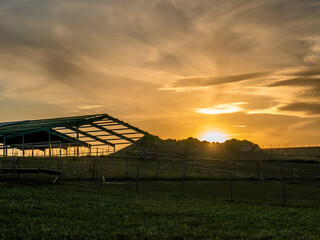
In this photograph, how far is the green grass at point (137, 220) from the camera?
14.6 metres

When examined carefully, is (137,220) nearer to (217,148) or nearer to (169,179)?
(169,179)

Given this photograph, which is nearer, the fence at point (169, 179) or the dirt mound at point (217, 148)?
the fence at point (169, 179)

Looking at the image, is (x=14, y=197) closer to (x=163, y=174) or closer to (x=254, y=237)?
(x=254, y=237)

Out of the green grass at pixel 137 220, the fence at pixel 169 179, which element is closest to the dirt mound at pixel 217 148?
the fence at pixel 169 179

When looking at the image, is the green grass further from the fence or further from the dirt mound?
the dirt mound

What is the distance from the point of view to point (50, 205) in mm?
20156

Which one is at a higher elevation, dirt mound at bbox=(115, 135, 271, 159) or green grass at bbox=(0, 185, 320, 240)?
dirt mound at bbox=(115, 135, 271, 159)

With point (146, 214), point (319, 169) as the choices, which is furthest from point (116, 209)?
point (319, 169)

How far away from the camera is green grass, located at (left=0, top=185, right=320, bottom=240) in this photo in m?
14.6

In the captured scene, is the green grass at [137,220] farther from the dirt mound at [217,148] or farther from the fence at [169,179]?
the dirt mound at [217,148]

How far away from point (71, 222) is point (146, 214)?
13.8 feet

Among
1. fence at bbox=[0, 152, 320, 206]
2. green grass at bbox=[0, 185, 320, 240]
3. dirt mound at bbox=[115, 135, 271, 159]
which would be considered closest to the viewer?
green grass at bbox=[0, 185, 320, 240]

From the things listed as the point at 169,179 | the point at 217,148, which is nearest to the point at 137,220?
the point at 169,179

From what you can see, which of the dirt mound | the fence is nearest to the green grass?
the fence
